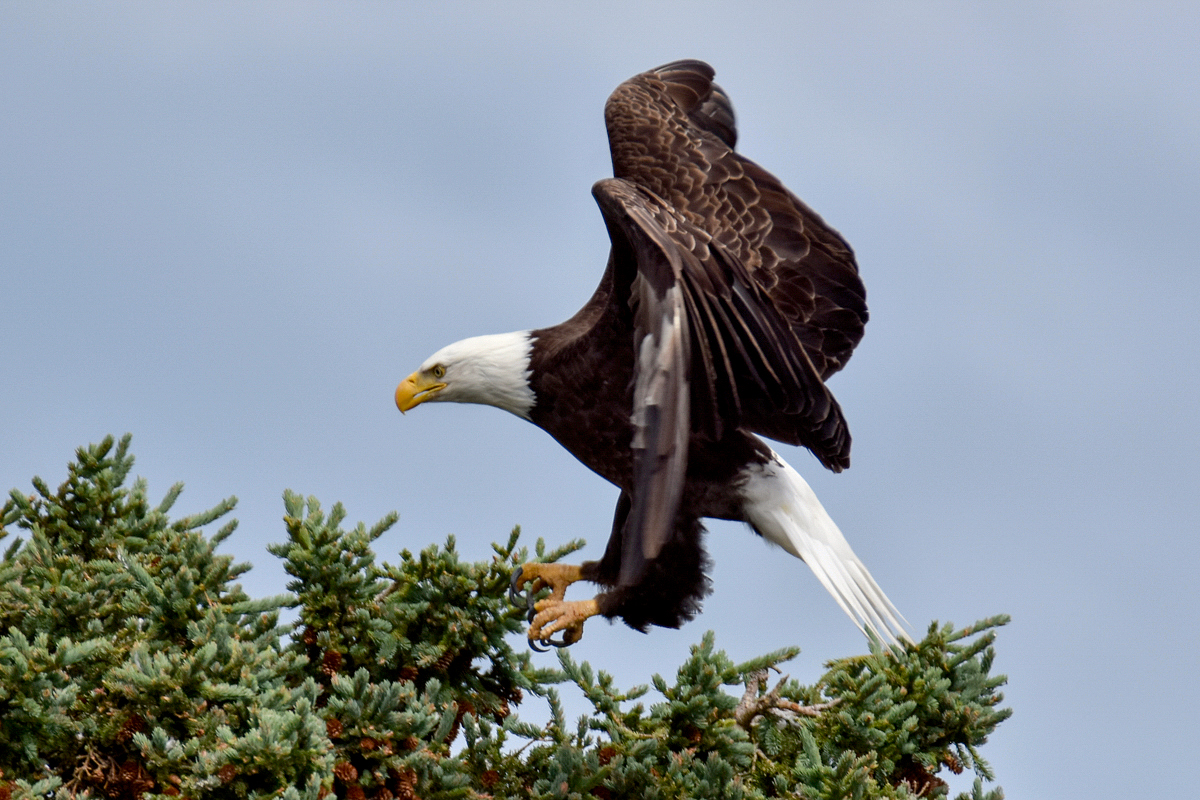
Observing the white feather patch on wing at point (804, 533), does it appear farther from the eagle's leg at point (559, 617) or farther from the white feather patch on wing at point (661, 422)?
the white feather patch on wing at point (661, 422)

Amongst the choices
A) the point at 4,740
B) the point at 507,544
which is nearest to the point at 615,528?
the point at 507,544

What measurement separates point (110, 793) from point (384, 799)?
0.80 metres

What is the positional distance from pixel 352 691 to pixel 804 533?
189cm

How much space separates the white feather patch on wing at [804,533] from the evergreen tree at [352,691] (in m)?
0.24

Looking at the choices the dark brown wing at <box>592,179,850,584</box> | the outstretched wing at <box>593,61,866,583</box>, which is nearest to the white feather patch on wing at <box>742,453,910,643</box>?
the outstretched wing at <box>593,61,866,583</box>

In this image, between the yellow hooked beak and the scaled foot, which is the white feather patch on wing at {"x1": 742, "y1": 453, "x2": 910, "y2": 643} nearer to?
the scaled foot

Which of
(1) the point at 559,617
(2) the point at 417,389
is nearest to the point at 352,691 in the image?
(1) the point at 559,617

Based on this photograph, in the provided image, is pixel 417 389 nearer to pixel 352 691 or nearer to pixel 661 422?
pixel 352 691

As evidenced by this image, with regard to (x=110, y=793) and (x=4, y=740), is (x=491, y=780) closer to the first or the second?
(x=110, y=793)

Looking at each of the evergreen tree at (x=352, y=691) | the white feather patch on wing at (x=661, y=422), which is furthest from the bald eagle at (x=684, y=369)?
the evergreen tree at (x=352, y=691)

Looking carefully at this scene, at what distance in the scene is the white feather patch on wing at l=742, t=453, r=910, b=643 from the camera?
14.4 feet

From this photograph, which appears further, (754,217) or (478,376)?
(754,217)

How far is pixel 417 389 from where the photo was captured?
16.1ft

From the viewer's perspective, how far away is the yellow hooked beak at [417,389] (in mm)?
4891
